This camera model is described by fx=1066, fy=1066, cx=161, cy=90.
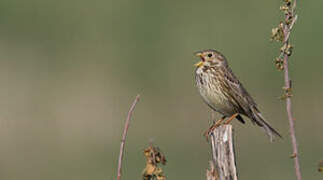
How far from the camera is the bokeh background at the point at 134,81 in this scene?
34.8 feet

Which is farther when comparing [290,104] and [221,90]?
[221,90]

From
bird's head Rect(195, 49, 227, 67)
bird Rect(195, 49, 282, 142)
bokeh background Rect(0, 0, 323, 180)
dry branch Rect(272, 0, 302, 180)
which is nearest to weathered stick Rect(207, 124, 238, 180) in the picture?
dry branch Rect(272, 0, 302, 180)

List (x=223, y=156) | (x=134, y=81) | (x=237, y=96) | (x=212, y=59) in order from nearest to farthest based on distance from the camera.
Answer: (x=223, y=156), (x=237, y=96), (x=212, y=59), (x=134, y=81)

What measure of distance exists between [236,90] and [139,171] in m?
2.89

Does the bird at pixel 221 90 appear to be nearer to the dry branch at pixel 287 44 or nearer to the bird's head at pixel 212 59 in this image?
the bird's head at pixel 212 59

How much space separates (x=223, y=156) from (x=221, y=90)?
225 centimetres

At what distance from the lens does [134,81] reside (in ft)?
40.8

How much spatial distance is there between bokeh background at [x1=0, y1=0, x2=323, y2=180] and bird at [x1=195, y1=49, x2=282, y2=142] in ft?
9.01

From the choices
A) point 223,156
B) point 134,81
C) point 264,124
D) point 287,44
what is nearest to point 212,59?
point 264,124

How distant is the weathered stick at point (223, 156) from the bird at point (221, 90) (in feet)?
5.78

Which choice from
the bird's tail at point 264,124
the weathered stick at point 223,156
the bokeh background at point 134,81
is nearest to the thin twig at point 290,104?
the weathered stick at point 223,156

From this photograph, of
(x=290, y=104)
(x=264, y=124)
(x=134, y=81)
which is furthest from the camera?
(x=134, y=81)

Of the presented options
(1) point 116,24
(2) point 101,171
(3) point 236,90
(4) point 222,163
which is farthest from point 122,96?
(4) point 222,163

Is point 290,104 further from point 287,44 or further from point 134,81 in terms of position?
point 134,81
